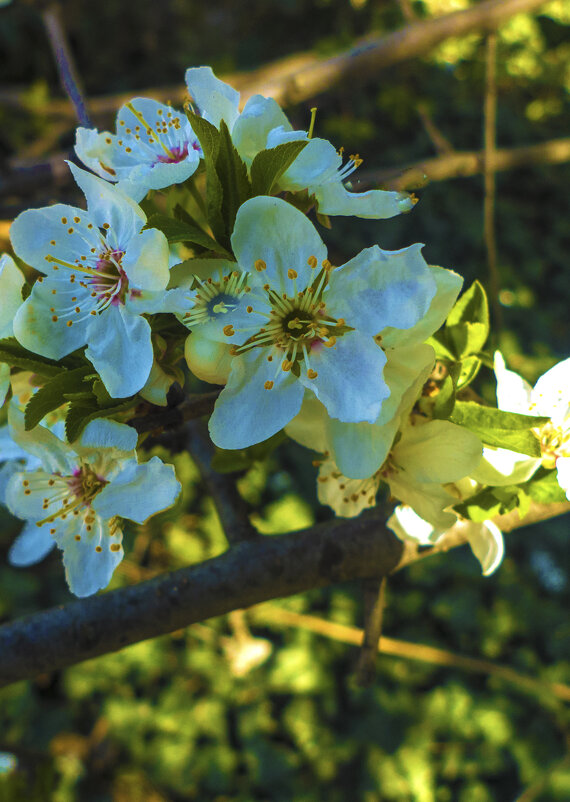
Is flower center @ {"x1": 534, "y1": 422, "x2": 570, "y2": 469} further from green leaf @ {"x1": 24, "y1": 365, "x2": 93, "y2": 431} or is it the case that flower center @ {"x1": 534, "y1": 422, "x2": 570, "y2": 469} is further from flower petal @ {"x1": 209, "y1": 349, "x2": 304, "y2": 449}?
green leaf @ {"x1": 24, "y1": 365, "x2": 93, "y2": 431}

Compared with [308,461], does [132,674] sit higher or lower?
lower

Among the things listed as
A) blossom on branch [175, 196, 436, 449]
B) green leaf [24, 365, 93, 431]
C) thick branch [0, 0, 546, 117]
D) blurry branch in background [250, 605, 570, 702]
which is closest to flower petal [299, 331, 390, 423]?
blossom on branch [175, 196, 436, 449]

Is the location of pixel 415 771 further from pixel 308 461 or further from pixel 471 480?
pixel 471 480

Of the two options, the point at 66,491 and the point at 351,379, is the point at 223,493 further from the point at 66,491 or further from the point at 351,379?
the point at 351,379

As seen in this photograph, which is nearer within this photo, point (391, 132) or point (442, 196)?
point (442, 196)

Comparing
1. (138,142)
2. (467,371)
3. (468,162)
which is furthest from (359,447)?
(468,162)

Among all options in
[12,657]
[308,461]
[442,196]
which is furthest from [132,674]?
[442,196]

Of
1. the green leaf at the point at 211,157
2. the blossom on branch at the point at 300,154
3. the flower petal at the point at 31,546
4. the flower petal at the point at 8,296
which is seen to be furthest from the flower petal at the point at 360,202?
the flower petal at the point at 31,546
